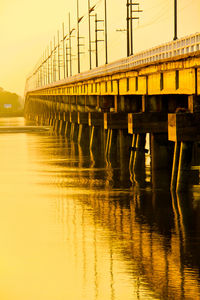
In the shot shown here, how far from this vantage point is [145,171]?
4331 centimetres

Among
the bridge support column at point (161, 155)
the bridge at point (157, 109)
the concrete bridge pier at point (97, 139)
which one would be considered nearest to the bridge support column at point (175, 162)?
the bridge at point (157, 109)

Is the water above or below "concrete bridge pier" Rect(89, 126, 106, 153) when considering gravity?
below

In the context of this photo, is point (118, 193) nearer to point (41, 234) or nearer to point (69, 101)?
point (41, 234)

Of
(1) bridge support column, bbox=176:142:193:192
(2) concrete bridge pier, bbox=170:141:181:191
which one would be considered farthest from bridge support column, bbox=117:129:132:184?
(1) bridge support column, bbox=176:142:193:192

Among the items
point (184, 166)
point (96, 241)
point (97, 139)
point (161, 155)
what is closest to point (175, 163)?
point (184, 166)

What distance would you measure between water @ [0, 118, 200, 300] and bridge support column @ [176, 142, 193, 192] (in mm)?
581

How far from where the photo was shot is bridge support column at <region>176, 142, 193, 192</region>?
31.8 meters

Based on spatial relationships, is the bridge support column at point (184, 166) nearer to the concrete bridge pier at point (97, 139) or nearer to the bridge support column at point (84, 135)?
the concrete bridge pier at point (97, 139)

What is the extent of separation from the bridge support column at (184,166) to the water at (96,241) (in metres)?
0.58

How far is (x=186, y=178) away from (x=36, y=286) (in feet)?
46.5

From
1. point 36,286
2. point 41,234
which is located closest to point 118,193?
point 41,234

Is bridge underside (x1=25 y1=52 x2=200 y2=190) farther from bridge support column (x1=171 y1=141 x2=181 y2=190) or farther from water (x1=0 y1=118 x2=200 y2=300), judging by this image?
water (x1=0 y1=118 x2=200 y2=300)

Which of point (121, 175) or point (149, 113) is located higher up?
point (149, 113)

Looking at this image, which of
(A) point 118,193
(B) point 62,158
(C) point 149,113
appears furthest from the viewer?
(B) point 62,158
